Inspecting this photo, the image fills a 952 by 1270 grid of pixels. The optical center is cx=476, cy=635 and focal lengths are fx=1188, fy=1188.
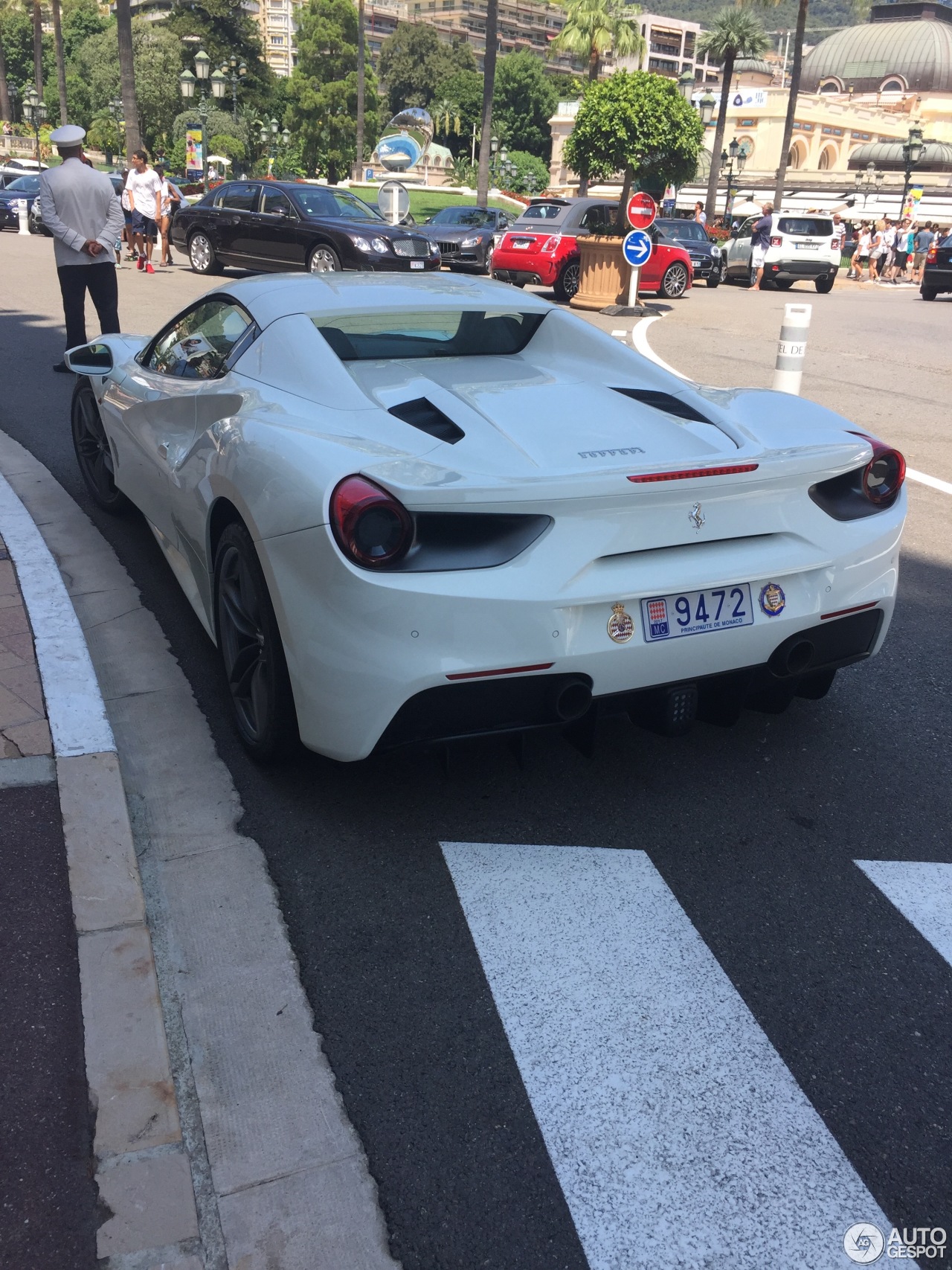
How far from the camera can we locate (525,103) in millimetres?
123438

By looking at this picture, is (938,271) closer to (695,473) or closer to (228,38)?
(695,473)

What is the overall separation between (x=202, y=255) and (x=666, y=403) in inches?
701

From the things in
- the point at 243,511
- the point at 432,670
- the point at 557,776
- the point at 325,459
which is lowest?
the point at 557,776

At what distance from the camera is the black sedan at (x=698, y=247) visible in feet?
93.7

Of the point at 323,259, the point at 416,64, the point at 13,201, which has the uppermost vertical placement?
the point at 416,64

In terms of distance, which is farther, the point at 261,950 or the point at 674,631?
the point at 674,631

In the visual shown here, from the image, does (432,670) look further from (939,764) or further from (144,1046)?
(939,764)

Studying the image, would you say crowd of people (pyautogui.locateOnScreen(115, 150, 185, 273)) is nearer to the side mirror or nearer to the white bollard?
the white bollard

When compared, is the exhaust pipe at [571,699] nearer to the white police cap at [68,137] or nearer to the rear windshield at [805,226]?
the white police cap at [68,137]

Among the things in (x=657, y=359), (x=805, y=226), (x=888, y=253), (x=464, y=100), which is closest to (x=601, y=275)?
(x=657, y=359)

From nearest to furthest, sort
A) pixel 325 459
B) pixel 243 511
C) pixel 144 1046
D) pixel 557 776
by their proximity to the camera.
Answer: pixel 144 1046 → pixel 325 459 → pixel 243 511 → pixel 557 776

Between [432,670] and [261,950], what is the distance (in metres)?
0.76

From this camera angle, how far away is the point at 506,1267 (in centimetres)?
198

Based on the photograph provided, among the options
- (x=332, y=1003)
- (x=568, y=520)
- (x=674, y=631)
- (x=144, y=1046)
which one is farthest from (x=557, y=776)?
(x=144, y=1046)
